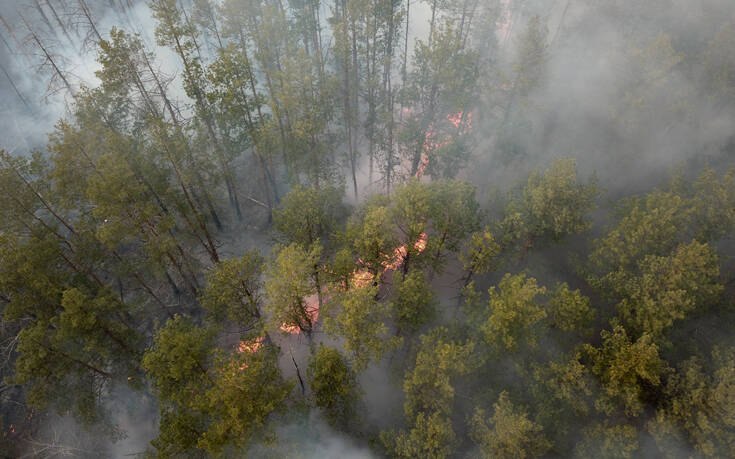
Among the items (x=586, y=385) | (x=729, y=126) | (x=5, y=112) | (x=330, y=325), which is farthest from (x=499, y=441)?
(x=5, y=112)

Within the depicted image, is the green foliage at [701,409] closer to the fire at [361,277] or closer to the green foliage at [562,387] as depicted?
the green foliage at [562,387]

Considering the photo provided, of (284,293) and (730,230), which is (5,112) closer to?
(284,293)

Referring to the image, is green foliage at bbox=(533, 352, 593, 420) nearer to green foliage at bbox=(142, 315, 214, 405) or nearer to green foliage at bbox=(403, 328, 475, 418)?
green foliage at bbox=(403, 328, 475, 418)

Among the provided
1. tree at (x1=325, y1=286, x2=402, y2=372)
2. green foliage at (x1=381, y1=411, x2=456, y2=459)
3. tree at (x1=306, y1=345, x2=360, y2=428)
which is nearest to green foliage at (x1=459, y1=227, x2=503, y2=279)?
tree at (x1=325, y1=286, x2=402, y2=372)

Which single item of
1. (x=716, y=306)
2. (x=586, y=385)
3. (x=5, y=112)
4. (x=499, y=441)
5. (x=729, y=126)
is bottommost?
(x=499, y=441)

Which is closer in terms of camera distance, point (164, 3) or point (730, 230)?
point (730, 230)

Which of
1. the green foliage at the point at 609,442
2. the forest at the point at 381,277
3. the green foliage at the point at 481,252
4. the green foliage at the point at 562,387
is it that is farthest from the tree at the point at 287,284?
the green foliage at the point at 609,442
